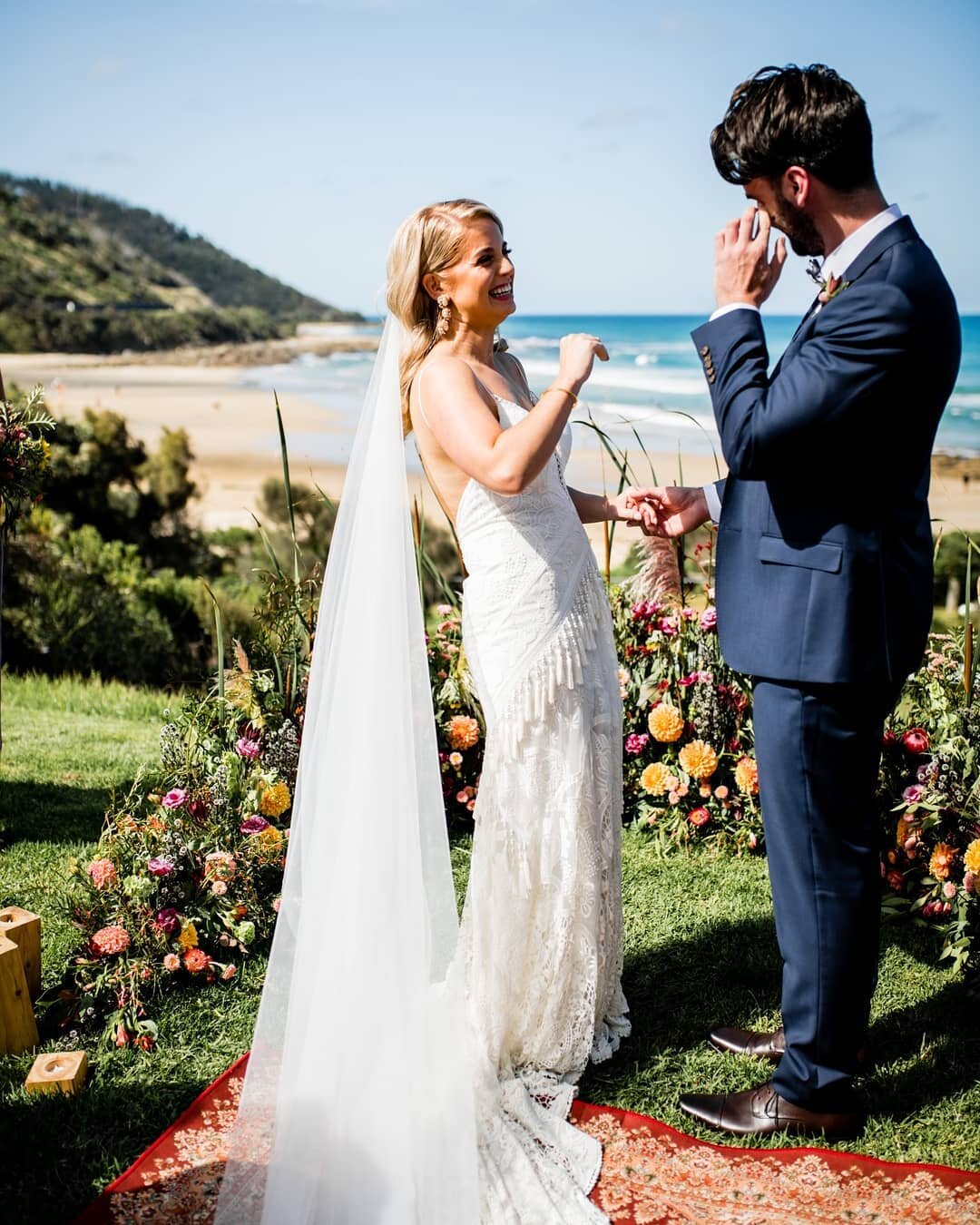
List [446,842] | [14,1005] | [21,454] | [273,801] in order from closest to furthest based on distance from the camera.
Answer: [446,842], [14,1005], [273,801], [21,454]

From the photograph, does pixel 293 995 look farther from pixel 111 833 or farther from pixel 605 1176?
pixel 111 833

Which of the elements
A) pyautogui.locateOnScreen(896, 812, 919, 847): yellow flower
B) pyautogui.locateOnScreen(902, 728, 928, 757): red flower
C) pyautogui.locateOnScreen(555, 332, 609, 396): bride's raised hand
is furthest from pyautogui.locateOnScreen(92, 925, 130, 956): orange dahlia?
pyautogui.locateOnScreen(902, 728, 928, 757): red flower

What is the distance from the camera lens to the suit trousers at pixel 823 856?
7.74ft

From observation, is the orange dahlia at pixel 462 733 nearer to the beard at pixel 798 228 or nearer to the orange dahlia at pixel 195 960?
the orange dahlia at pixel 195 960

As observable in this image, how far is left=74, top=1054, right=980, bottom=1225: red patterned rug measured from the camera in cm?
235

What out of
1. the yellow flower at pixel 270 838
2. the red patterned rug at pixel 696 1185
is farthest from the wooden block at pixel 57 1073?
the yellow flower at pixel 270 838

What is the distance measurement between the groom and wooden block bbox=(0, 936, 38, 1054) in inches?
76.1

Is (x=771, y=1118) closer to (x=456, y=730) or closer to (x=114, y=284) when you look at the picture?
(x=456, y=730)

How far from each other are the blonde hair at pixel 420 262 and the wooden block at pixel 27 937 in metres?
1.70

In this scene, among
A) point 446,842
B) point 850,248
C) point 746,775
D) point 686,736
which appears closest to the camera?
point 850,248

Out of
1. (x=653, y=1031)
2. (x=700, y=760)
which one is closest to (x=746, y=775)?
(x=700, y=760)

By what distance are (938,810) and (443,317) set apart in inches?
83.5

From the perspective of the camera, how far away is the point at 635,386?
32.0 meters

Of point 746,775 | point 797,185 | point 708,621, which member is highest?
point 797,185
